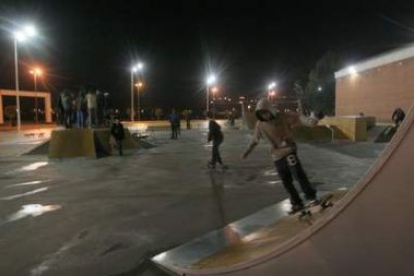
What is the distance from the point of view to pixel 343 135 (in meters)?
25.9

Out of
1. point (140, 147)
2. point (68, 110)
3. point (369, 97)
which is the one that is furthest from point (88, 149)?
point (369, 97)

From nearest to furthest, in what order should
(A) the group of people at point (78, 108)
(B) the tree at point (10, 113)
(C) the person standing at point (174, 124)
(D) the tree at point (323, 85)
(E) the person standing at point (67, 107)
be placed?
(E) the person standing at point (67, 107) < (A) the group of people at point (78, 108) < (C) the person standing at point (174, 124) < (B) the tree at point (10, 113) < (D) the tree at point (323, 85)

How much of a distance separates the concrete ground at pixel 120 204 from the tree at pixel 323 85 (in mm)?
61848

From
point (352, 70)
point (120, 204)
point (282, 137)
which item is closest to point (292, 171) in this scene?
point (282, 137)

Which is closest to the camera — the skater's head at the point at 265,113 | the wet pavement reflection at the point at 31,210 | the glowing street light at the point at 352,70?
the skater's head at the point at 265,113

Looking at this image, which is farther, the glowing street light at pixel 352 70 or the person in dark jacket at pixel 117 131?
the glowing street light at pixel 352 70


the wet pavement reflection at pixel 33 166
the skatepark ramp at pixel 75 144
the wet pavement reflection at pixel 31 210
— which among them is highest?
the skatepark ramp at pixel 75 144

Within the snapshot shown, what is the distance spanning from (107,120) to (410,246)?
969 inches

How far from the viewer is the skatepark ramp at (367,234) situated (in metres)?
3.61

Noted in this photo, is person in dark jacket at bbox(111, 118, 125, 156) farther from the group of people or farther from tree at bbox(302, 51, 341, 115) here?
tree at bbox(302, 51, 341, 115)

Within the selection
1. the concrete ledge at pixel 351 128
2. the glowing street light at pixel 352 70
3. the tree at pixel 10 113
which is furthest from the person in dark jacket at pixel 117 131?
the glowing street light at pixel 352 70

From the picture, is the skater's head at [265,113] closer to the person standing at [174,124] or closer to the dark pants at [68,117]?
the dark pants at [68,117]

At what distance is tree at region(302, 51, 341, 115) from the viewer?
7725cm

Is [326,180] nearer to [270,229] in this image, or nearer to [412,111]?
[270,229]
